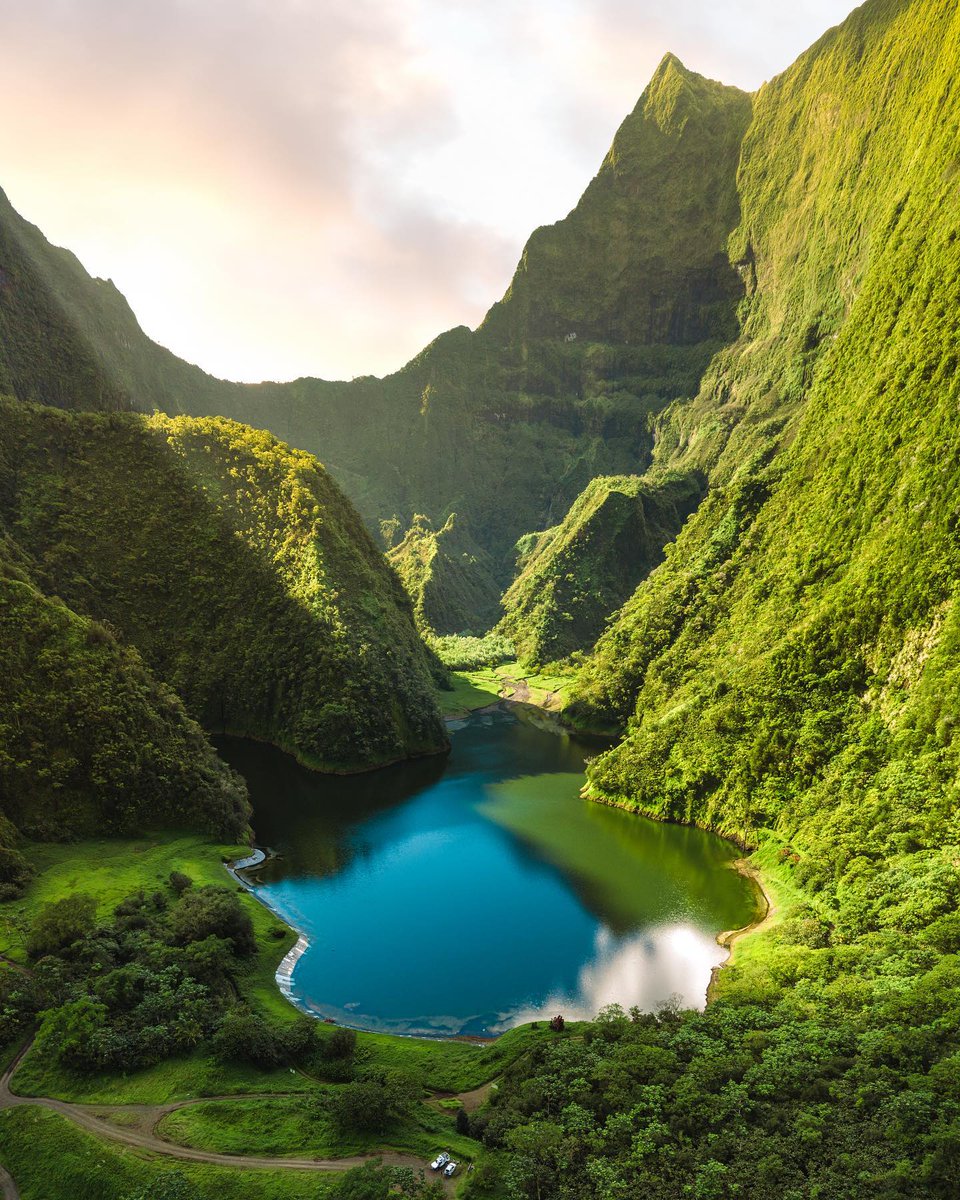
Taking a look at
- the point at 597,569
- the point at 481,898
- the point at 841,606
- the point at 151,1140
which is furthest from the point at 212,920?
the point at 597,569

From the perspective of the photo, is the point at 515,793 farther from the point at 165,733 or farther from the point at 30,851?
the point at 30,851

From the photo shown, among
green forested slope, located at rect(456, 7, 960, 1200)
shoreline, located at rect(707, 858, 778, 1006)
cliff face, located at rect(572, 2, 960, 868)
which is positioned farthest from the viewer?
cliff face, located at rect(572, 2, 960, 868)

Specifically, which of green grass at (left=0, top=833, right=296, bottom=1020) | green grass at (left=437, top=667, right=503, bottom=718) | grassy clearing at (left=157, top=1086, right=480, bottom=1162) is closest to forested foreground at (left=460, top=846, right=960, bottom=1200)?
grassy clearing at (left=157, top=1086, right=480, bottom=1162)

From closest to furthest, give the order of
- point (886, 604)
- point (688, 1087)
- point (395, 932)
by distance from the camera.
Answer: point (688, 1087)
point (395, 932)
point (886, 604)

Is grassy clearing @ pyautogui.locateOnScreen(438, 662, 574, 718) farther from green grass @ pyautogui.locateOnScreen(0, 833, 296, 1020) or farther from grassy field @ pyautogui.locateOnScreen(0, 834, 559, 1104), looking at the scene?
grassy field @ pyautogui.locateOnScreen(0, 834, 559, 1104)

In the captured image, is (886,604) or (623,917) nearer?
(623,917)

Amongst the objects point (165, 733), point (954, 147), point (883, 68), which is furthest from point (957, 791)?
point (883, 68)

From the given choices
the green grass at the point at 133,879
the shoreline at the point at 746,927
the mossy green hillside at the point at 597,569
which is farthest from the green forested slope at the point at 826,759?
the mossy green hillside at the point at 597,569
